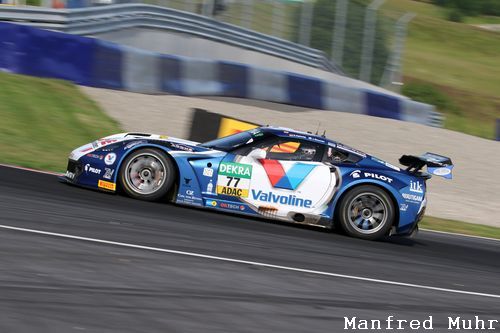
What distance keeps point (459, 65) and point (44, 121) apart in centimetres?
3396

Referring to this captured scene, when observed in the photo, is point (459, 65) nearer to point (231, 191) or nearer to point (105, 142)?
point (231, 191)

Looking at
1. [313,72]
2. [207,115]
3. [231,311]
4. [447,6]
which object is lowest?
[231,311]

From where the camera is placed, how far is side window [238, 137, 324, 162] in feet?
33.9

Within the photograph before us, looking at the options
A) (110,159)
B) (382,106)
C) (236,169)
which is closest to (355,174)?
(236,169)

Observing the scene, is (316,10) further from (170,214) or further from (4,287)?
(4,287)

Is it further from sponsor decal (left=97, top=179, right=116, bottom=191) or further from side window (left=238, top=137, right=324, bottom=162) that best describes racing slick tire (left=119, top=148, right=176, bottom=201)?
side window (left=238, top=137, right=324, bottom=162)

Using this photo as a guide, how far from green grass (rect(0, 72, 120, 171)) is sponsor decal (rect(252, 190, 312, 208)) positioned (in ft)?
11.7

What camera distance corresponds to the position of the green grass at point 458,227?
41.7 feet

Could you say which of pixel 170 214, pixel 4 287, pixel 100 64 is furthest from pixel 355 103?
pixel 4 287

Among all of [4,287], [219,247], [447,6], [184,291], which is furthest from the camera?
[447,6]

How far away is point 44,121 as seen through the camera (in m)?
14.9

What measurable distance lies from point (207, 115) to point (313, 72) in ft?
37.9

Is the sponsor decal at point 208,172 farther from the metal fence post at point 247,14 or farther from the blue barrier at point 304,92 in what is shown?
the metal fence post at point 247,14

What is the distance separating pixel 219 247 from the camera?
818 centimetres
